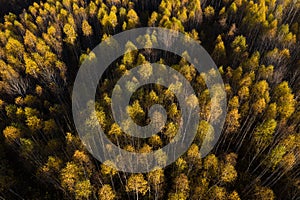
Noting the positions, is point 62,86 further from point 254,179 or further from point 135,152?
point 254,179

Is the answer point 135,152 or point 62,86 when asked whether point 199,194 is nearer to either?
point 135,152

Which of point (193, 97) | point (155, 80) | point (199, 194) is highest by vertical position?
point (155, 80)

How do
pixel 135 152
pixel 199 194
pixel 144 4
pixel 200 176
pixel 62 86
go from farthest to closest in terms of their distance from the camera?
pixel 144 4
pixel 62 86
pixel 135 152
pixel 200 176
pixel 199 194

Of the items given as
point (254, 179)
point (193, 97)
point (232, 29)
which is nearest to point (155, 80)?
point (193, 97)

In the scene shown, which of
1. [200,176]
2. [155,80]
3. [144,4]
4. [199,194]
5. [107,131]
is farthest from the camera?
[144,4]

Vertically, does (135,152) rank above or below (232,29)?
below

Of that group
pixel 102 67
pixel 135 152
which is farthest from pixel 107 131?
pixel 102 67

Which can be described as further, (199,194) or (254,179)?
(254,179)
